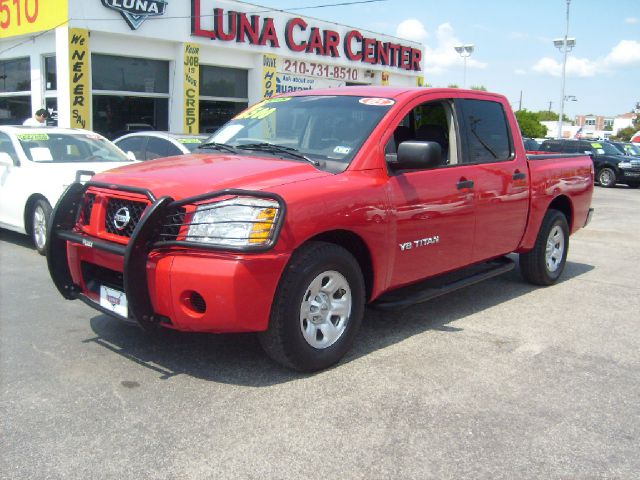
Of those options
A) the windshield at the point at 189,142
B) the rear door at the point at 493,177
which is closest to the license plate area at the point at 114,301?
the rear door at the point at 493,177

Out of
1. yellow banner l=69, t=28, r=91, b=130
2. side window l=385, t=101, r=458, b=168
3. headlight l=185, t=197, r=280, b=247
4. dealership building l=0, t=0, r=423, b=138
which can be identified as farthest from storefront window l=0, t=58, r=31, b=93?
headlight l=185, t=197, r=280, b=247

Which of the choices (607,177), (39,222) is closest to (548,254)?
(39,222)

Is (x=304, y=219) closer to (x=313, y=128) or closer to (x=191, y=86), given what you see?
(x=313, y=128)

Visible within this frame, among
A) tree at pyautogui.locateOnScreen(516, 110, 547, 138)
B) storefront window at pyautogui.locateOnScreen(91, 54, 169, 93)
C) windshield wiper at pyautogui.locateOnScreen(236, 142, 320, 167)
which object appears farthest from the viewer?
tree at pyautogui.locateOnScreen(516, 110, 547, 138)

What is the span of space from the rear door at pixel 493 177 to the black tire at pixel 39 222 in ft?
16.6

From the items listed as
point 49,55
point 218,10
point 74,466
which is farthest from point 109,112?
point 74,466

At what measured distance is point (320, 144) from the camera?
477 cm

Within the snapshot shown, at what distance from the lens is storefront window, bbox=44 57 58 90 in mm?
16266

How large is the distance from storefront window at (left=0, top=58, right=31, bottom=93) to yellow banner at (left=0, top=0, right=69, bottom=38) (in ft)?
2.59

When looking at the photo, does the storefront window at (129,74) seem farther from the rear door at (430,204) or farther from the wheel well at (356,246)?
the wheel well at (356,246)

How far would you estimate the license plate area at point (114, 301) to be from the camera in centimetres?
405

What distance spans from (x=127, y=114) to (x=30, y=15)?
10.7 ft

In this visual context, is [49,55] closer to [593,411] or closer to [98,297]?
[98,297]

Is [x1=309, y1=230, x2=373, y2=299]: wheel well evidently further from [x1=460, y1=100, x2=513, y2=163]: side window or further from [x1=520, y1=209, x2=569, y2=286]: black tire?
[x1=520, y1=209, x2=569, y2=286]: black tire
